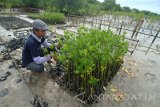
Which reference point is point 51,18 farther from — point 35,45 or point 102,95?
point 102,95

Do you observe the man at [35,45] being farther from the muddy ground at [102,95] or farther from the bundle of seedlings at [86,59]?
the muddy ground at [102,95]

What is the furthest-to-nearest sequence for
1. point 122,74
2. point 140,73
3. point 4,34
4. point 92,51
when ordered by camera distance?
1. point 4,34
2. point 140,73
3. point 122,74
4. point 92,51

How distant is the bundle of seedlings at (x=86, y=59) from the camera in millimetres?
3648

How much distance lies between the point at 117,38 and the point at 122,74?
5.60 ft

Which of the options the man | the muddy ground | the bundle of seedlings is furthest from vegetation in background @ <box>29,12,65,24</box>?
the man

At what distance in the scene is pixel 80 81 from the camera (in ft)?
14.2

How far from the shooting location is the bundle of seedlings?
3.65 meters

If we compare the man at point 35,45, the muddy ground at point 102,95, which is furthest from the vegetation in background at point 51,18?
the man at point 35,45

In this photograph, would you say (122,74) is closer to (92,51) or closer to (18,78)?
(92,51)

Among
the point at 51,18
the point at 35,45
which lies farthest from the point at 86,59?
the point at 51,18

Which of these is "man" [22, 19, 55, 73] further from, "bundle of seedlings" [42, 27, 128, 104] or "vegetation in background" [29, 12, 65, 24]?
"vegetation in background" [29, 12, 65, 24]

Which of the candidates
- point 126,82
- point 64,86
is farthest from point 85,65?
point 126,82

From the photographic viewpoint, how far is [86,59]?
346 centimetres

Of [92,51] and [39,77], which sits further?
[39,77]
